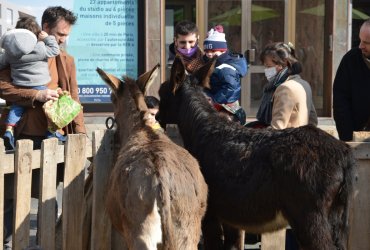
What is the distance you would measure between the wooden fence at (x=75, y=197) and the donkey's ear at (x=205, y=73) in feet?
2.83

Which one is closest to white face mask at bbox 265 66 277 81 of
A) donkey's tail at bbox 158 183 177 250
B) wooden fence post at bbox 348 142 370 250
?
wooden fence post at bbox 348 142 370 250

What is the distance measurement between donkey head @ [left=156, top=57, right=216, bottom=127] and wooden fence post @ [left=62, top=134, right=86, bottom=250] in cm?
74

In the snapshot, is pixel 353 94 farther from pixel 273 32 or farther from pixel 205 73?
pixel 273 32

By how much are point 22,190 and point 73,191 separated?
48 centimetres

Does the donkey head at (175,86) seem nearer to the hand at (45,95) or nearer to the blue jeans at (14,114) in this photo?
the hand at (45,95)

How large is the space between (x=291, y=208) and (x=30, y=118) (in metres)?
2.53

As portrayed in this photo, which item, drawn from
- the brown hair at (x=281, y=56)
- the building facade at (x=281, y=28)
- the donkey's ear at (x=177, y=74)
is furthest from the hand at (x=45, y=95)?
the building facade at (x=281, y=28)

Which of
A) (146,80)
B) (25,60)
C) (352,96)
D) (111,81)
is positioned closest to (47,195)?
(111,81)

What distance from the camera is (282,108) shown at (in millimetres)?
5910

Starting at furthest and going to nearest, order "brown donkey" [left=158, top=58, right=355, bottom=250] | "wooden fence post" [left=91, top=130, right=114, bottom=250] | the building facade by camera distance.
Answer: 1. the building facade
2. "wooden fence post" [left=91, top=130, right=114, bottom=250]
3. "brown donkey" [left=158, top=58, right=355, bottom=250]

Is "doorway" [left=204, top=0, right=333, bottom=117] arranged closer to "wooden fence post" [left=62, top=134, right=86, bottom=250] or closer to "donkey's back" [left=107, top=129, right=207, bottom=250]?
"wooden fence post" [left=62, top=134, right=86, bottom=250]

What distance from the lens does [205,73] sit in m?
5.80

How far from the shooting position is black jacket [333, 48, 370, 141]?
6363 mm

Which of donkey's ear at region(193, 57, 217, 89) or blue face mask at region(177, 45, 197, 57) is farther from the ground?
blue face mask at region(177, 45, 197, 57)
